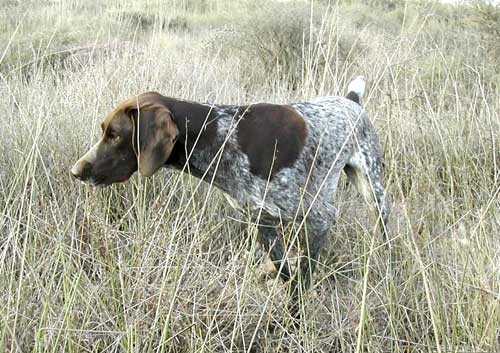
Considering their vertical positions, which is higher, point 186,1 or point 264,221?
point 264,221

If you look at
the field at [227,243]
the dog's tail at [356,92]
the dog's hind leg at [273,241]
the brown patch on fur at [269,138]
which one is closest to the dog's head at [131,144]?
→ the field at [227,243]

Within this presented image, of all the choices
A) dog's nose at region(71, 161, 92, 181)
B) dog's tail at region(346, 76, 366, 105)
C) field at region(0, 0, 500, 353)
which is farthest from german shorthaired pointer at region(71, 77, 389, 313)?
dog's tail at region(346, 76, 366, 105)

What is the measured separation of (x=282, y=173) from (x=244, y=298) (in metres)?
0.78

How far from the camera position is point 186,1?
44.3 ft

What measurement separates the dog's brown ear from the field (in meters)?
0.14

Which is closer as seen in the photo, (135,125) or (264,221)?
(135,125)

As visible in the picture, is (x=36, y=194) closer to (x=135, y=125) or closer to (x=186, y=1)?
(x=135, y=125)

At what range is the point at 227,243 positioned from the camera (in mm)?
2910

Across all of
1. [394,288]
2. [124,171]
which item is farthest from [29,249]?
[394,288]

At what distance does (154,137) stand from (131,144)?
0.18 meters

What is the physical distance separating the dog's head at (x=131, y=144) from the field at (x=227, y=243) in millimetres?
148

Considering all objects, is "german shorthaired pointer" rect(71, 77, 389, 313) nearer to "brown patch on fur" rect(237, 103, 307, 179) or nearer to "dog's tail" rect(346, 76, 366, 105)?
"brown patch on fur" rect(237, 103, 307, 179)

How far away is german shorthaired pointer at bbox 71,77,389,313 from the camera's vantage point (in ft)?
8.07

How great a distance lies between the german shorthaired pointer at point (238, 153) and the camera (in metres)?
2.46
